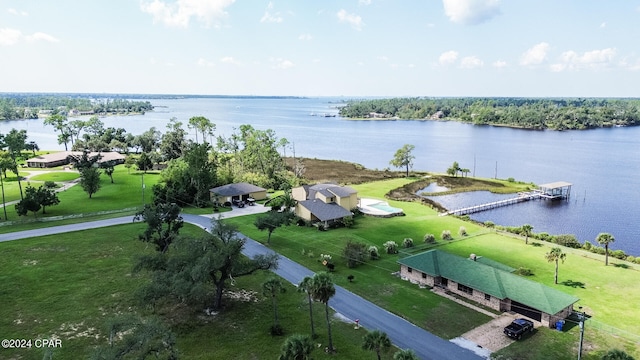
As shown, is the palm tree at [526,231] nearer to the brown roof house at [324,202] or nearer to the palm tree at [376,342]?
the brown roof house at [324,202]

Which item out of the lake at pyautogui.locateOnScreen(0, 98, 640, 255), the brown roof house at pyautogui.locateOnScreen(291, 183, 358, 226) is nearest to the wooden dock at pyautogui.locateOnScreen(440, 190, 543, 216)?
the lake at pyautogui.locateOnScreen(0, 98, 640, 255)

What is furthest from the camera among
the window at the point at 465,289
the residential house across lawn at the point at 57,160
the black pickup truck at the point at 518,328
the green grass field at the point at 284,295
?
the residential house across lawn at the point at 57,160

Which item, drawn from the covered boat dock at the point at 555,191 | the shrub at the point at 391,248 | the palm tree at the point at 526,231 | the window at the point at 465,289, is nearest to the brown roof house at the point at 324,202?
the shrub at the point at 391,248

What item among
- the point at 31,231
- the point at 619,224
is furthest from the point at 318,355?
the point at 619,224

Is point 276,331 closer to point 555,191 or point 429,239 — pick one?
point 429,239

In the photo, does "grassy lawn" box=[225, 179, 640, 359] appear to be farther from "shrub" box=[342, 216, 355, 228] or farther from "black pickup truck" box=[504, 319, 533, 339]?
"black pickup truck" box=[504, 319, 533, 339]

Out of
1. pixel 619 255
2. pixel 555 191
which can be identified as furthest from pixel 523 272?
pixel 555 191

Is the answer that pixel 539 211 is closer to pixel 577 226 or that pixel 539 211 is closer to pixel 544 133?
pixel 577 226

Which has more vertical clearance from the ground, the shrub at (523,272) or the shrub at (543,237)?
the shrub at (523,272)
